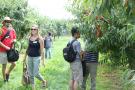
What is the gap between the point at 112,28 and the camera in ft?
27.3

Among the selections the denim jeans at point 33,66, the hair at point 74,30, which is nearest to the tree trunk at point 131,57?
the hair at point 74,30

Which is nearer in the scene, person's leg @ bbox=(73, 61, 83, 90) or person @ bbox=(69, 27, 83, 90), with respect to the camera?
person @ bbox=(69, 27, 83, 90)

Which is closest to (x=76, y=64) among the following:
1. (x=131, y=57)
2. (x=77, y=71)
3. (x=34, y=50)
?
(x=77, y=71)

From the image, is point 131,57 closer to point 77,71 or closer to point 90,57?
point 90,57

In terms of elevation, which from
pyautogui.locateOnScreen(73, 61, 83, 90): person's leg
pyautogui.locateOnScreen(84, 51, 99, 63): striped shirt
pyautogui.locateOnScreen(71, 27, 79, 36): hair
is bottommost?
pyautogui.locateOnScreen(73, 61, 83, 90): person's leg

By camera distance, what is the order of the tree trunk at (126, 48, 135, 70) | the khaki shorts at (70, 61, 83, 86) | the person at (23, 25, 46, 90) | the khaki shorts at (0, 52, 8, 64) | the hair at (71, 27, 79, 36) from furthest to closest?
1. the khaki shorts at (0, 52, 8, 64)
2. the person at (23, 25, 46, 90)
3. the tree trunk at (126, 48, 135, 70)
4. the khaki shorts at (70, 61, 83, 86)
5. the hair at (71, 27, 79, 36)

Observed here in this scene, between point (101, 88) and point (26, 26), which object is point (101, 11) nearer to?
point (101, 88)

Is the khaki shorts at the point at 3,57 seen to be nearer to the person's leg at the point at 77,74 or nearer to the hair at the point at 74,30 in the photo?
the person's leg at the point at 77,74

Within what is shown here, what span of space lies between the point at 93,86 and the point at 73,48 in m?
1.11

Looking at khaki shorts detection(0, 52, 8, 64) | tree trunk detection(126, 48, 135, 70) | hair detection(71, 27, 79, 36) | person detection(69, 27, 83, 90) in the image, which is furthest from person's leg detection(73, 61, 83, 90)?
khaki shorts detection(0, 52, 8, 64)

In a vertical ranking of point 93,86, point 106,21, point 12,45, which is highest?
point 106,21

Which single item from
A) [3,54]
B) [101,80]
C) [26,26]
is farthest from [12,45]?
[26,26]

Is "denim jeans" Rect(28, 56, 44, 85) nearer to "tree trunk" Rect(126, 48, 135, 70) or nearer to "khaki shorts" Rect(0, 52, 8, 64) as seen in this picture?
"khaki shorts" Rect(0, 52, 8, 64)

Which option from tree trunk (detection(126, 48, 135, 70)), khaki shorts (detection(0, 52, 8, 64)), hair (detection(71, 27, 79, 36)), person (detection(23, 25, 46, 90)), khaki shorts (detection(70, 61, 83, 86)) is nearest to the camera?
hair (detection(71, 27, 79, 36))
